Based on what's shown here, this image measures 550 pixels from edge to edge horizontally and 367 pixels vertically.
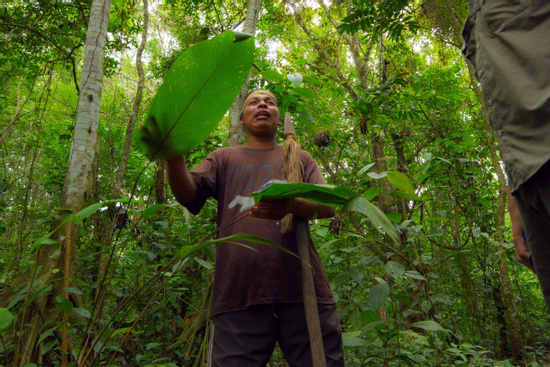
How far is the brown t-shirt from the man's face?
0.11m

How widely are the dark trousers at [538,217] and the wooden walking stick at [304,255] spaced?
1.81 ft

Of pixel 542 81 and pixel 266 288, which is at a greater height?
pixel 542 81

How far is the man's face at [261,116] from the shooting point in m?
1.68

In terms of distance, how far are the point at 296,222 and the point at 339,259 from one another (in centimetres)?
110

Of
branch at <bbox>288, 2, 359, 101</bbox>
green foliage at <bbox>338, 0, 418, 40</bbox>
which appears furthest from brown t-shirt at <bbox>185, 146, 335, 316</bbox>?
branch at <bbox>288, 2, 359, 101</bbox>

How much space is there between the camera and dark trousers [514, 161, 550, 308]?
838 millimetres

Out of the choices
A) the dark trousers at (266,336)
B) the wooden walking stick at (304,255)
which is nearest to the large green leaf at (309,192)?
the wooden walking stick at (304,255)

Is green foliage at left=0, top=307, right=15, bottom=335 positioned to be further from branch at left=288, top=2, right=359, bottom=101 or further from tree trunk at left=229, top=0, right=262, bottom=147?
branch at left=288, top=2, right=359, bottom=101

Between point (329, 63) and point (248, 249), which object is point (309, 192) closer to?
point (248, 249)

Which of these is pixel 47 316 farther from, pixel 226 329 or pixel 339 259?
pixel 339 259

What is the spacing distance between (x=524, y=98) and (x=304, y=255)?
66cm

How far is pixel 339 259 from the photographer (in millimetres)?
2129

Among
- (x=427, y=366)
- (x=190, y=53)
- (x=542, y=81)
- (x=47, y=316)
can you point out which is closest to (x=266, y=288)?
(x=190, y=53)

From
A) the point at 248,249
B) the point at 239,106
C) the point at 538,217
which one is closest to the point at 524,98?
the point at 538,217
